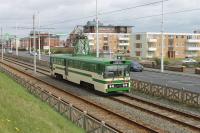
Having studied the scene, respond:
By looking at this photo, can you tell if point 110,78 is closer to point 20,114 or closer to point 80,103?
point 80,103

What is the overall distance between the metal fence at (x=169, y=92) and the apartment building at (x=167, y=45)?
111 metres

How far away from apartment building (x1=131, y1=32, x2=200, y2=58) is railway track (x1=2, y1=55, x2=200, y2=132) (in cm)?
11637

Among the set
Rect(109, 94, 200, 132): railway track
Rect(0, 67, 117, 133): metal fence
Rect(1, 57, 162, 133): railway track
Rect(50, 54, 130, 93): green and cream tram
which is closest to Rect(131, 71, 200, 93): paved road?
Rect(50, 54, 130, 93): green and cream tram

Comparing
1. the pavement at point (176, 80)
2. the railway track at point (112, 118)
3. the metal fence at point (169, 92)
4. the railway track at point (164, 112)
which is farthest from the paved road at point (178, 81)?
the railway track at point (112, 118)

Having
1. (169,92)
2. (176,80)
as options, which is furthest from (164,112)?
(176,80)

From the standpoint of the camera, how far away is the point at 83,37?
4856cm

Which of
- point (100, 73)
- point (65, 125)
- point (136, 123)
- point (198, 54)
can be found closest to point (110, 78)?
point (100, 73)

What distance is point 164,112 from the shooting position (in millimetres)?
24734

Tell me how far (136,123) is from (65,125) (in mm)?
4759

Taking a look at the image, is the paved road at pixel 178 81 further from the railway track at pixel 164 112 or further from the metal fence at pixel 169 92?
the railway track at pixel 164 112

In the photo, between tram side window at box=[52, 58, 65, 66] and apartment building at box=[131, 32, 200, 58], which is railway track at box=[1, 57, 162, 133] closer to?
tram side window at box=[52, 58, 65, 66]

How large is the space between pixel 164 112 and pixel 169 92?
568 centimetres

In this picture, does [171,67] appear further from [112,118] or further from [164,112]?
[112,118]

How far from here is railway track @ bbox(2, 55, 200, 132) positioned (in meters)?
21.2
